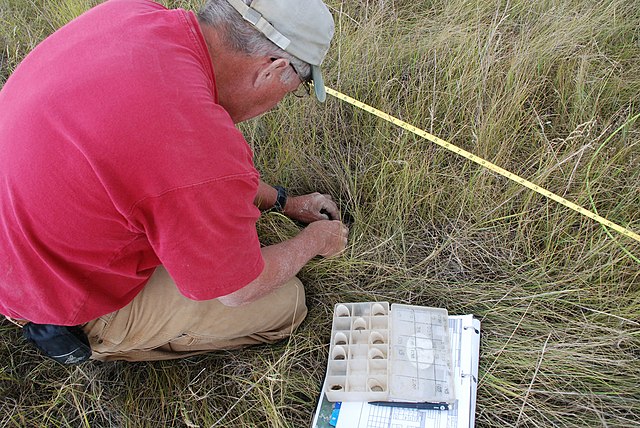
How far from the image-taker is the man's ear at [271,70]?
1524 millimetres

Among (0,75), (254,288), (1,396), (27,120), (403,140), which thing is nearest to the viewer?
(27,120)

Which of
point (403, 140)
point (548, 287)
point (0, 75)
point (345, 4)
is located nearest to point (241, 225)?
point (403, 140)

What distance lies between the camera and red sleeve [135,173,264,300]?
1285 millimetres

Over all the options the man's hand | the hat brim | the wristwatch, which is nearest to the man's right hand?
the man's hand

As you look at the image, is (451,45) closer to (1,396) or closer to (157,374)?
(157,374)

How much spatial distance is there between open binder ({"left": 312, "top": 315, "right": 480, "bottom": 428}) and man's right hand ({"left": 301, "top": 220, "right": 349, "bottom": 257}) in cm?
56

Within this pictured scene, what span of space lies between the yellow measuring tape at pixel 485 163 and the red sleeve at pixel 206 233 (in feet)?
3.78

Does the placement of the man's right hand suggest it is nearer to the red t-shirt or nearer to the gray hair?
the red t-shirt

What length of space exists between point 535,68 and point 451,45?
42 centimetres

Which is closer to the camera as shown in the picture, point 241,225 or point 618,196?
point 241,225

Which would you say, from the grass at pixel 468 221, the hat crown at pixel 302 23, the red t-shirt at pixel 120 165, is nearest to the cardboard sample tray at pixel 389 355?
the grass at pixel 468 221

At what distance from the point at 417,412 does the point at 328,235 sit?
72cm

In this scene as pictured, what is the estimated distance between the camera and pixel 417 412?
1.76 metres

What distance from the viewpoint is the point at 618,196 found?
7.06ft
